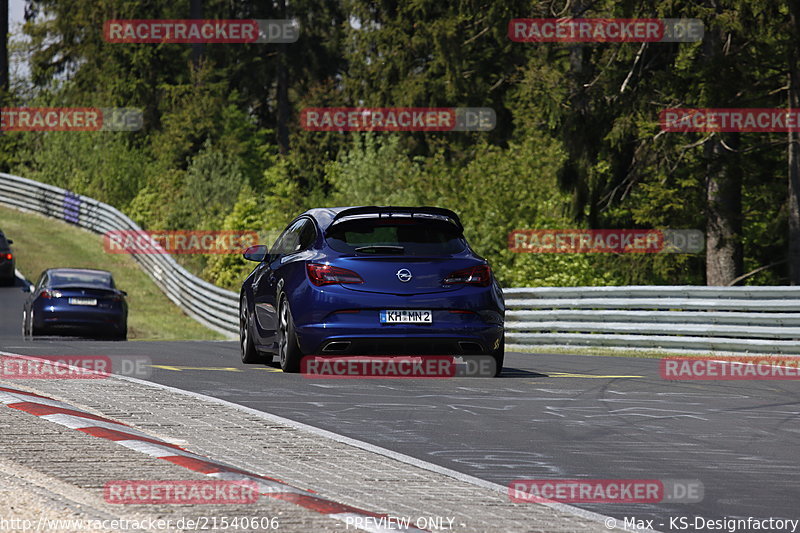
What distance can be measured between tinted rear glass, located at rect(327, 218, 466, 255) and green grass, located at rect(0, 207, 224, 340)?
20575 millimetres

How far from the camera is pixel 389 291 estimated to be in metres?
12.8

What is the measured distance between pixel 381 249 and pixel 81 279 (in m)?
14.5

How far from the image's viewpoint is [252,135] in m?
72.2

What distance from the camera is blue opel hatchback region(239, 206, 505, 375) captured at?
12.7m

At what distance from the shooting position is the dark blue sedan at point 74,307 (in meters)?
25.1

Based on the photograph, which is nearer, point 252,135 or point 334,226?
point 334,226

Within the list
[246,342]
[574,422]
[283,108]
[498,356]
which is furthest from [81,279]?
[283,108]

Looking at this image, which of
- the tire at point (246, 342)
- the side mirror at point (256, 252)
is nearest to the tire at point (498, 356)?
the side mirror at point (256, 252)

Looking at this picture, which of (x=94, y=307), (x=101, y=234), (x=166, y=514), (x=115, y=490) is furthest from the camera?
(x=101, y=234)

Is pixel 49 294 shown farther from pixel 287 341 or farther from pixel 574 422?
pixel 574 422

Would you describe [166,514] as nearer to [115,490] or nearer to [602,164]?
[115,490]

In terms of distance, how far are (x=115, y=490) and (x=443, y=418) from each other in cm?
405

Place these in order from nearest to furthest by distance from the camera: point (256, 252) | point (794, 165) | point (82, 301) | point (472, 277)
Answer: point (472, 277)
point (256, 252)
point (82, 301)
point (794, 165)

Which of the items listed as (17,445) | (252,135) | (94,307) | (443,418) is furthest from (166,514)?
(252,135)
